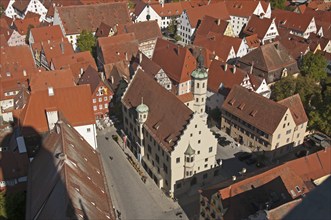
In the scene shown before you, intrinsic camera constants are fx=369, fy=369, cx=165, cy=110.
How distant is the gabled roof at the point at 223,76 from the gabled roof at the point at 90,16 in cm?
4618

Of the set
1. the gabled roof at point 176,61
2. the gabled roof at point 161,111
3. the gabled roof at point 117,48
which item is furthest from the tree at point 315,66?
the gabled roof at point 161,111

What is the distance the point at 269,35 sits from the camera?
4316 inches

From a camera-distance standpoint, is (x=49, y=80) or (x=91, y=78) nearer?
(x=49, y=80)

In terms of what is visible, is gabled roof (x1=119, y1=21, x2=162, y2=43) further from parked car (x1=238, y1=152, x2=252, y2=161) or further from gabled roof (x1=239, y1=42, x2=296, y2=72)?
parked car (x1=238, y1=152, x2=252, y2=161)

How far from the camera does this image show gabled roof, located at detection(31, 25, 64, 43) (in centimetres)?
10256

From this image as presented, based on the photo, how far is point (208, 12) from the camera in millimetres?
120938

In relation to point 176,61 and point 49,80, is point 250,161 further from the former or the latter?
point 49,80

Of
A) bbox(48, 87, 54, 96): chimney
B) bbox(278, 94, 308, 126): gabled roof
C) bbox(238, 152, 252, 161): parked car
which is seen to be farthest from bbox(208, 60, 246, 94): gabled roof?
bbox(48, 87, 54, 96): chimney

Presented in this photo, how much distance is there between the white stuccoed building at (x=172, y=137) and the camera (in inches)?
2149

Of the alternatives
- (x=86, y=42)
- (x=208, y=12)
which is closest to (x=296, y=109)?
(x=86, y=42)

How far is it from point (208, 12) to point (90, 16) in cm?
3808

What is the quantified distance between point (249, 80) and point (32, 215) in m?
53.0

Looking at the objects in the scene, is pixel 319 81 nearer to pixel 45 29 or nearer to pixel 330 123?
pixel 330 123

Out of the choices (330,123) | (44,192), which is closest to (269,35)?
(330,123)
